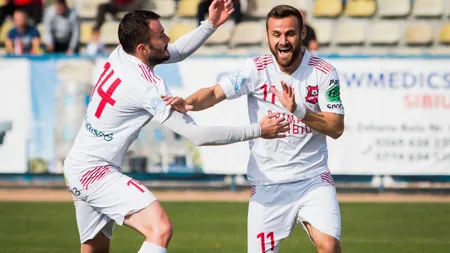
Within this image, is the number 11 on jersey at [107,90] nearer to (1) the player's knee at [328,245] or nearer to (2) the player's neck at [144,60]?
(2) the player's neck at [144,60]

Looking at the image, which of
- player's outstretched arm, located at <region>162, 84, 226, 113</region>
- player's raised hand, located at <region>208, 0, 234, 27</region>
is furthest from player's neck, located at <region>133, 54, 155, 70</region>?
player's raised hand, located at <region>208, 0, 234, 27</region>

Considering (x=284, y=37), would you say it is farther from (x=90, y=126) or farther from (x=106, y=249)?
(x=106, y=249)

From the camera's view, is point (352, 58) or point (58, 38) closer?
point (352, 58)

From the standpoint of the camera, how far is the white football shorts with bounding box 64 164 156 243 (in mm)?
7141

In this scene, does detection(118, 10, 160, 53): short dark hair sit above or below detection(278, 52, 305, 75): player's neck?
above

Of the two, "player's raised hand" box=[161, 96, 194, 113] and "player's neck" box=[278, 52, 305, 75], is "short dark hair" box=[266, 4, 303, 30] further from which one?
"player's raised hand" box=[161, 96, 194, 113]

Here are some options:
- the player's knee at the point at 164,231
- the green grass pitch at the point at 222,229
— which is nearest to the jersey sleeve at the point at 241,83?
the player's knee at the point at 164,231

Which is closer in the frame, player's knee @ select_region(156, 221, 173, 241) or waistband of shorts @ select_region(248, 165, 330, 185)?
player's knee @ select_region(156, 221, 173, 241)

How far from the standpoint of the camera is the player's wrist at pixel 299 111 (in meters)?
7.09

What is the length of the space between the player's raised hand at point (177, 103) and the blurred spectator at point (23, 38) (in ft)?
38.2

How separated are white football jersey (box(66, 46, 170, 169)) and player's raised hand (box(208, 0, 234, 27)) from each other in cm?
116

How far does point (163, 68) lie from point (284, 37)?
8.31 metres

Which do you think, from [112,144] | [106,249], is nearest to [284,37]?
[112,144]

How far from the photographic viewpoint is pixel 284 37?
733cm
